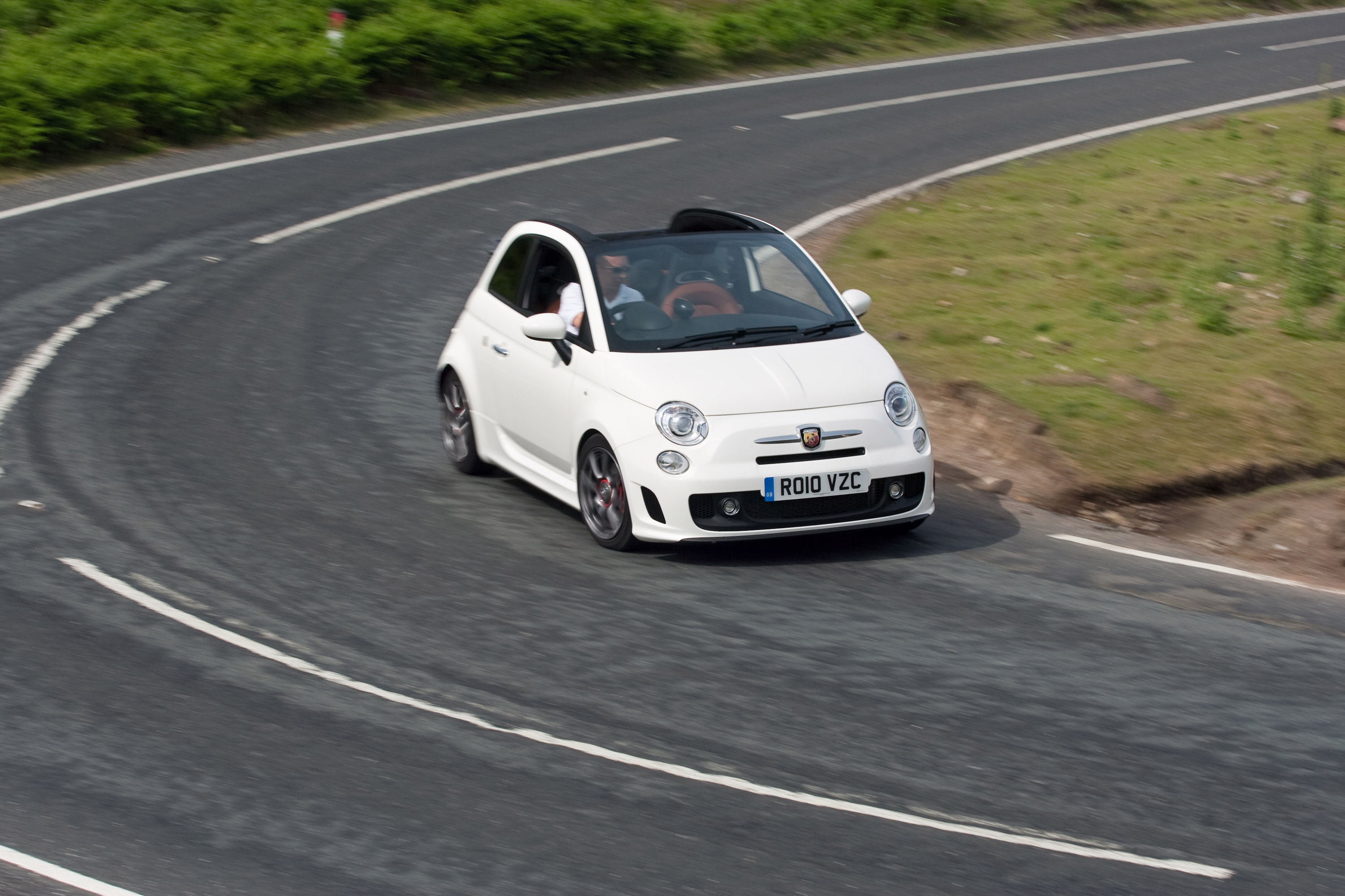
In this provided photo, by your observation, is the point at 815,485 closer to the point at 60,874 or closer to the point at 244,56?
the point at 60,874

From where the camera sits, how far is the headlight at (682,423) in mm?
8883

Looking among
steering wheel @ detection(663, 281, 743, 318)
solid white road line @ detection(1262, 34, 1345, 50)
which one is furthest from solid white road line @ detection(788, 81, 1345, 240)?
steering wheel @ detection(663, 281, 743, 318)

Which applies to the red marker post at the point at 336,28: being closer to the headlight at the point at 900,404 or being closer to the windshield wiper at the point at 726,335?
the windshield wiper at the point at 726,335

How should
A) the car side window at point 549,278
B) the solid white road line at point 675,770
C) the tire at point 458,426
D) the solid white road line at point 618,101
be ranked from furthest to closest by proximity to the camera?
the solid white road line at point 618,101 → the tire at point 458,426 → the car side window at point 549,278 → the solid white road line at point 675,770

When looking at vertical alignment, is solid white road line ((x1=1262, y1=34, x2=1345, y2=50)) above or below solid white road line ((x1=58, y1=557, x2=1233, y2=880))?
above

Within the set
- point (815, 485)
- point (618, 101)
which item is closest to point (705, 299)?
point (815, 485)

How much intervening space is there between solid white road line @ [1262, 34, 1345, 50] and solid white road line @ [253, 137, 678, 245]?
676 inches

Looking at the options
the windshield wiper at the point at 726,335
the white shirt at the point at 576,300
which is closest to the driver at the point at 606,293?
the white shirt at the point at 576,300

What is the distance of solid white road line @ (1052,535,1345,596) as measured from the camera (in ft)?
30.6

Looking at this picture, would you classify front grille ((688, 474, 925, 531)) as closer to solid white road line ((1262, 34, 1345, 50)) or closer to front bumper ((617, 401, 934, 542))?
front bumper ((617, 401, 934, 542))

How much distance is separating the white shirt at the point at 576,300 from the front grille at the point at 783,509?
54.5 inches

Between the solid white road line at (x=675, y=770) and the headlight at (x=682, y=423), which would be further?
the headlight at (x=682, y=423)

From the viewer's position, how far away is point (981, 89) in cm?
2873

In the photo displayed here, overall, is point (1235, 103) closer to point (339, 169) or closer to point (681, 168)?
point (681, 168)
